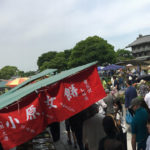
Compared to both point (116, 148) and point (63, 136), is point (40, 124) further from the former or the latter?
point (63, 136)

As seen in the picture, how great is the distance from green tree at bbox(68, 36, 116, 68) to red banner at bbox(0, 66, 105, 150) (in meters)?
44.9

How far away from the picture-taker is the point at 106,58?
49.4 m

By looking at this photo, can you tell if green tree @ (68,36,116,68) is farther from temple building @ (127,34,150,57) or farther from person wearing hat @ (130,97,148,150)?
person wearing hat @ (130,97,148,150)

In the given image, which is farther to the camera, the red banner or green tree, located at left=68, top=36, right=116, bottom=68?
green tree, located at left=68, top=36, right=116, bottom=68

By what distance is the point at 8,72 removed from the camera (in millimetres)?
101438

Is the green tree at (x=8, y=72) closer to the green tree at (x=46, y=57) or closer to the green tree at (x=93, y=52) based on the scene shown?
the green tree at (x=46, y=57)

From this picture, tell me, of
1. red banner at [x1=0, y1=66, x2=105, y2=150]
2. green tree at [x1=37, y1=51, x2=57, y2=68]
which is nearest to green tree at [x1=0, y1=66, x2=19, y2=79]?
green tree at [x1=37, y1=51, x2=57, y2=68]

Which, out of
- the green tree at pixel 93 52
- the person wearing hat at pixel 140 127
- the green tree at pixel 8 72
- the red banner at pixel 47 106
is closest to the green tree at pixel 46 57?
the green tree at pixel 8 72

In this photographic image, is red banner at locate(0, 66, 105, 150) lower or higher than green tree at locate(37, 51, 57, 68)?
lower

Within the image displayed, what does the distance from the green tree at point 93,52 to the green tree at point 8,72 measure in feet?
179

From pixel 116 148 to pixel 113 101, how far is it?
4453 millimetres

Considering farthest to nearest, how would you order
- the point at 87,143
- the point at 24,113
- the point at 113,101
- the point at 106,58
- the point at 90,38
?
1. the point at 90,38
2. the point at 106,58
3. the point at 113,101
4. the point at 87,143
5. the point at 24,113

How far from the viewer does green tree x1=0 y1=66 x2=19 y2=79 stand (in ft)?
321

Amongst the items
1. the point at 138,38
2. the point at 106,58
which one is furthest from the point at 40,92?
the point at 138,38
